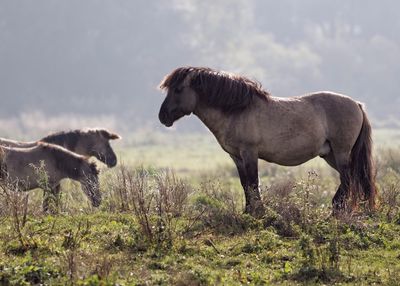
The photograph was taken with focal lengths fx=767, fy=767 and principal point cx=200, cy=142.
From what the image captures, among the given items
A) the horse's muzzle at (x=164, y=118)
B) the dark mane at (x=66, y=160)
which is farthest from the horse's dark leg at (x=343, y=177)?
the dark mane at (x=66, y=160)

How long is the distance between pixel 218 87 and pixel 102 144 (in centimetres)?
715

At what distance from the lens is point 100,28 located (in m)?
155

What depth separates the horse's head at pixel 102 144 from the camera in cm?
1769

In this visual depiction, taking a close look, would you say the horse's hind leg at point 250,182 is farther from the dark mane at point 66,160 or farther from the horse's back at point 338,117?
the dark mane at point 66,160

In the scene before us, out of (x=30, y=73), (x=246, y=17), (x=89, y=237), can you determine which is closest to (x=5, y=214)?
(x=89, y=237)

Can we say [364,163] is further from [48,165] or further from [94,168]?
[48,165]

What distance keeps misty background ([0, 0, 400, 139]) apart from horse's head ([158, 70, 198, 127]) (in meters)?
99.9

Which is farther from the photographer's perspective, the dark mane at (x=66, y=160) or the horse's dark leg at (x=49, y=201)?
the dark mane at (x=66, y=160)

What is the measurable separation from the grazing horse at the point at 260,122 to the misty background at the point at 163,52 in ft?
328

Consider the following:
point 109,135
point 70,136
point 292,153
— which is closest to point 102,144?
point 109,135

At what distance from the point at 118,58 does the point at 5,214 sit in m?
138

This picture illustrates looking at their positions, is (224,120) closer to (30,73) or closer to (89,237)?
(89,237)

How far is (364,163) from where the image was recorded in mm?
12016

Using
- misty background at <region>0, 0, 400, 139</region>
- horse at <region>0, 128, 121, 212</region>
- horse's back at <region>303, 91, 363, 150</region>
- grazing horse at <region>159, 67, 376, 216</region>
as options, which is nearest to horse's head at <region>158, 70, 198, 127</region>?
grazing horse at <region>159, 67, 376, 216</region>
